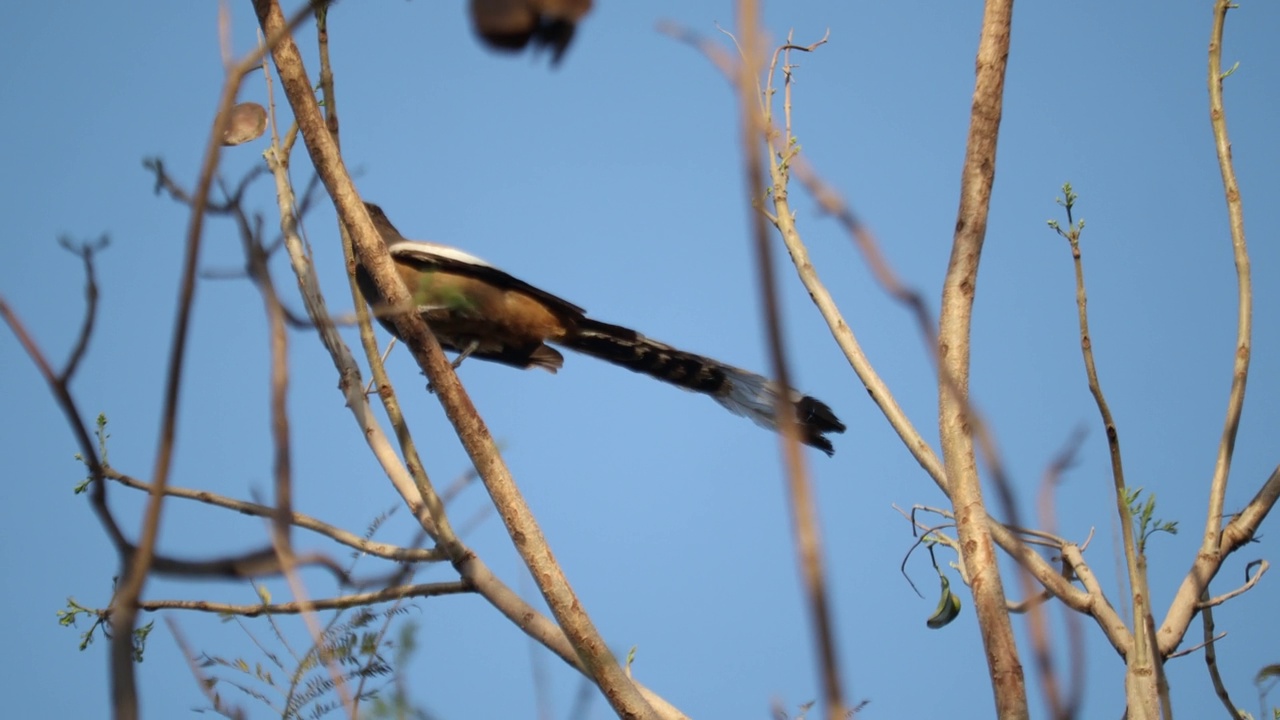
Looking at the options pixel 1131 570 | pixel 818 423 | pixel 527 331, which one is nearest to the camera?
pixel 1131 570

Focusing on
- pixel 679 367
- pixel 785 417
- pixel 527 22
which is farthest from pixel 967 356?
pixel 679 367

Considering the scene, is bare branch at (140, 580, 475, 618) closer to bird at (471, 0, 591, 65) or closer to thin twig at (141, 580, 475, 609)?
thin twig at (141, 580, 475, 609)

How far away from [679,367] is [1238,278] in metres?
2.42

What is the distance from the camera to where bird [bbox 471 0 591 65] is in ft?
2.43

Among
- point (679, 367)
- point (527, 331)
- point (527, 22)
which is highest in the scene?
point (527, 331)

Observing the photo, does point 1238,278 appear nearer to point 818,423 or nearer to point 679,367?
point 818,423

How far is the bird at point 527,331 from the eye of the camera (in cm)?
485

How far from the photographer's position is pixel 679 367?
496 centimetres

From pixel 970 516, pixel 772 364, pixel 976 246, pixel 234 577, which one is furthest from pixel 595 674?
pixel 772 364

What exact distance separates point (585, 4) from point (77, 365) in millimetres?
416

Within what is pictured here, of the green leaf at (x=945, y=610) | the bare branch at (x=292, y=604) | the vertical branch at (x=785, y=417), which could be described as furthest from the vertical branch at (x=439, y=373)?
the vertical branch at (x=785, y=417)

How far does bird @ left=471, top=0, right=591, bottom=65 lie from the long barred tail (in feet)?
11.7

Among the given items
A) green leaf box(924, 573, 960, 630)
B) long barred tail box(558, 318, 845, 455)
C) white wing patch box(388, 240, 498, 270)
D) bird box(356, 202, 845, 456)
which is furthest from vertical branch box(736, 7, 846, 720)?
white wing patch box(388, 240, 498, 270)

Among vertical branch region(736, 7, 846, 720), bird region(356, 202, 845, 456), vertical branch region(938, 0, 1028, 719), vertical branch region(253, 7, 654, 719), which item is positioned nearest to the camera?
vertical branch region(736, 7, 846, 720)
